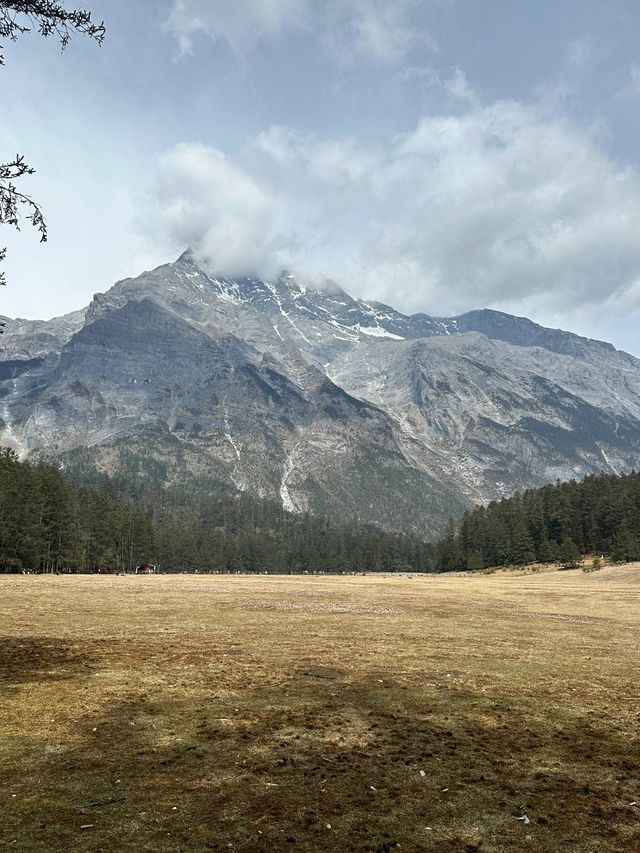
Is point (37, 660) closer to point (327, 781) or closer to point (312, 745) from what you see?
point (312, 745)

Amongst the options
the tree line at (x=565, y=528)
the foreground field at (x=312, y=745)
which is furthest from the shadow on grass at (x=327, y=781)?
the tree line at (x=565, y=528)

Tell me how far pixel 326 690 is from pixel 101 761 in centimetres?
736

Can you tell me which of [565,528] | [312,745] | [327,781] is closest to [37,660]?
[312,745]

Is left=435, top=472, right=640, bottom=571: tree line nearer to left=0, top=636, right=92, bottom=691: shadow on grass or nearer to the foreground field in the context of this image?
the foreground field

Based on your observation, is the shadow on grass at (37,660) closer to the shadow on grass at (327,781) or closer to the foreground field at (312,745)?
the foreground field at (312,745)

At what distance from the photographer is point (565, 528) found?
147 metres

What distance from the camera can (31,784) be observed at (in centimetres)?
920

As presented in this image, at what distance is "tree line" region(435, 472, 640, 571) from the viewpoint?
12900 cm

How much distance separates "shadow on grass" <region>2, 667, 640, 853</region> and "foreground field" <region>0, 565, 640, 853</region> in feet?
0.14

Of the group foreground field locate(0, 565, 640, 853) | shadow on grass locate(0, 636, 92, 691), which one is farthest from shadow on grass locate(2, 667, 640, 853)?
shadow on grass locate(0, 636, 92, 691)

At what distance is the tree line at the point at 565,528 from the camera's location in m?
129

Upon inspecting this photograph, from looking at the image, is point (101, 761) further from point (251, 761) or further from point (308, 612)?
point (308, 612)

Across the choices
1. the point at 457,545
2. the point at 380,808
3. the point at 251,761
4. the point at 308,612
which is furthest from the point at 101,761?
the point at 457,545

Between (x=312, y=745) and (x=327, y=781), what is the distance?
1.75 metres
